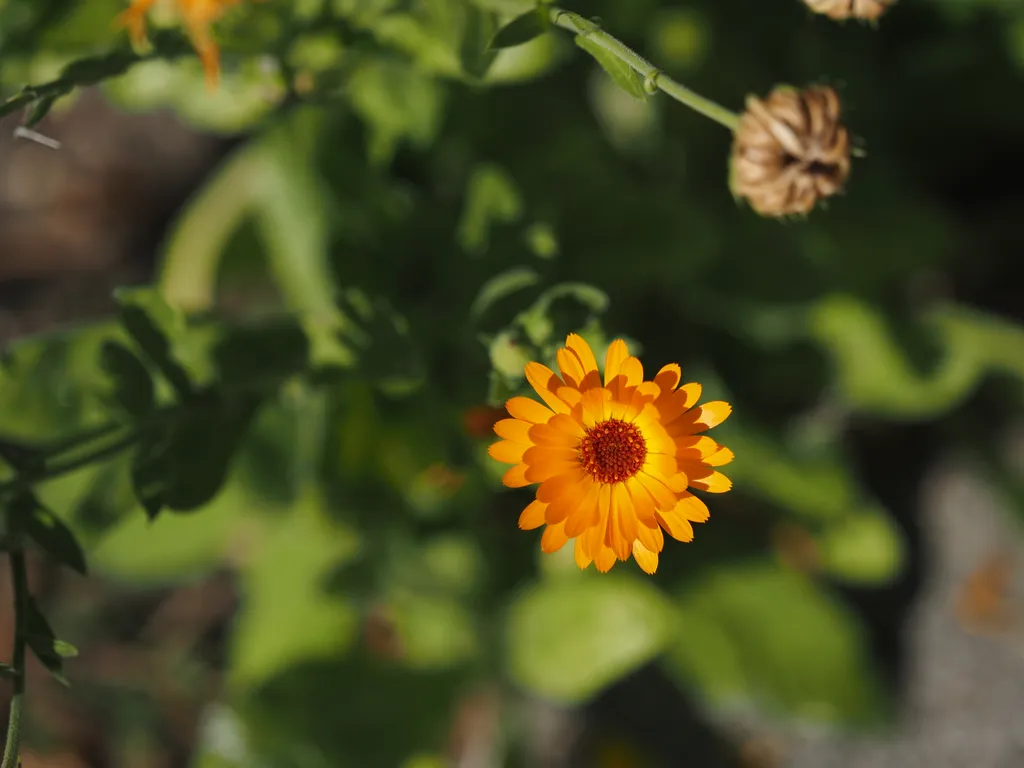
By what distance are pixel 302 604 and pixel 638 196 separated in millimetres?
1750

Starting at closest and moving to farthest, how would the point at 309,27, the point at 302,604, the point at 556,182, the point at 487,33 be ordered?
the point at 487,33 → the point at 309,27 → the point at 556,182 → the point at 302,604

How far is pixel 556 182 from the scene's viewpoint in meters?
A: 2.92

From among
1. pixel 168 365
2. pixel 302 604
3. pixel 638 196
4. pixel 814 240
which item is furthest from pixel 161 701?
pixel 814 240

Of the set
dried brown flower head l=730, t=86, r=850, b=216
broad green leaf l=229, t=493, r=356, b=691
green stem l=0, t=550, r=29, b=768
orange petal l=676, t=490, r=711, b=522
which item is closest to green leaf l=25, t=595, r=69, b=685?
green stem l=0, t=550, r=29, b=768

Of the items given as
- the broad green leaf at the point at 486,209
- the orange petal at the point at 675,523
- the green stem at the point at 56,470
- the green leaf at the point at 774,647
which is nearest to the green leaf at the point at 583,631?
the green leaf at the point at 774,647

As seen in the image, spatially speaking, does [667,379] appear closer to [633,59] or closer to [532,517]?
[532,517]

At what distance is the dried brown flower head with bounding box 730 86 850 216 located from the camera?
166cm

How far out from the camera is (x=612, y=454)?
1.53 meters

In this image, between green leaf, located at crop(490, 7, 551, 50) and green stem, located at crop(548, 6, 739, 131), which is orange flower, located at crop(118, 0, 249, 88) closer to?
green leaf, located at crop(490, 7, 551, 50)

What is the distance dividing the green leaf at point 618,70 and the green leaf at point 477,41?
1.65ft

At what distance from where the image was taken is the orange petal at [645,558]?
54.9 inches

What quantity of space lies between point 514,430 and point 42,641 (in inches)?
34.3

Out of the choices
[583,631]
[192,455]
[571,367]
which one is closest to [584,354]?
[571,367]

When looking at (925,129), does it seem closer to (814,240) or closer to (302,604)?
(814,240)
